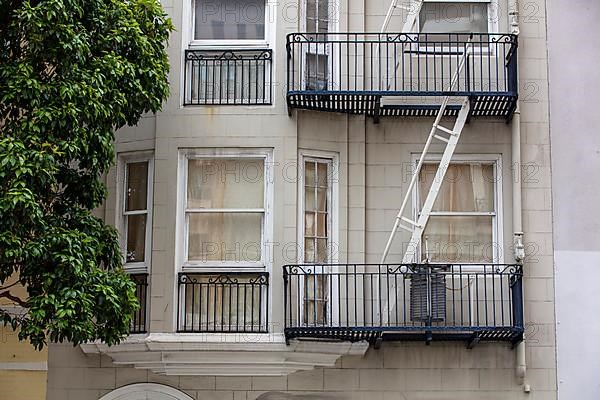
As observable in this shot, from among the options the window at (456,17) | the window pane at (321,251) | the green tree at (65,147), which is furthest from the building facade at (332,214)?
the green tree at (65,147)

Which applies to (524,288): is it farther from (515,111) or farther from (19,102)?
(19,102)

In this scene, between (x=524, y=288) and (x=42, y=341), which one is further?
(x=524, y=288)

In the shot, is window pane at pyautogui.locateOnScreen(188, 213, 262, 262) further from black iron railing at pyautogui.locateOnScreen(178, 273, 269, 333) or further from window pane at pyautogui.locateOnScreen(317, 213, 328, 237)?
window pane at pyautogui.locateOnScreen(317, 213, 328, 237)

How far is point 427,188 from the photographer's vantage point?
618 inches

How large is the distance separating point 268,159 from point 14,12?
4.06 meters

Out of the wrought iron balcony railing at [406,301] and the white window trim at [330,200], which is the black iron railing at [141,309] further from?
the white window trim at [330,200]

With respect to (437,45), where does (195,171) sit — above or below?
below

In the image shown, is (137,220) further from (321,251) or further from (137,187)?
(321,251)

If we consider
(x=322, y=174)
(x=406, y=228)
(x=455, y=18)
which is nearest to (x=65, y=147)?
(x=322, y=174)

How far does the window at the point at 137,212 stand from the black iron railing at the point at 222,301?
77 centimetres

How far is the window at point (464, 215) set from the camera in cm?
1552

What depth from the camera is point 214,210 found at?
50.0 feet

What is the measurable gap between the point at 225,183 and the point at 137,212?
1.29 m

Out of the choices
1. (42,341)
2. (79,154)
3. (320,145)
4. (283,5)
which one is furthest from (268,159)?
(42,341)
